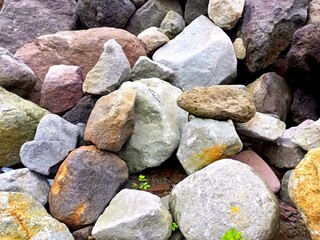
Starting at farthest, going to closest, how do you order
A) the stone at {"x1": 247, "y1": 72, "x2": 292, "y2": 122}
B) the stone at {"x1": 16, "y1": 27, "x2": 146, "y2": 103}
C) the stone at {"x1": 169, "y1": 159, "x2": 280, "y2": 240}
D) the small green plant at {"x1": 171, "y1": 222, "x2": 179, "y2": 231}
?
the stone at {"x1": 247, "y1": 72, "x2": 292, "y2": 122} → the stone at {"x1": 16, "y1": 27, "x2": 146, "y2": 103} → the small green plant at {"x1": 171, "y1": 222, "x2": 179, "y2": 231} → the stone at {"x1": 169, "y1": 159, "x2": 280, "y2": 240}

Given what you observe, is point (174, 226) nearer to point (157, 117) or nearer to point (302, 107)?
point (157, 117)

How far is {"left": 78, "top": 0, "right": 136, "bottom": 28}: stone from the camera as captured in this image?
3.39m

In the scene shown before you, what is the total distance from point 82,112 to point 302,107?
1762 mm

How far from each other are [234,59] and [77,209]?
5.38ft

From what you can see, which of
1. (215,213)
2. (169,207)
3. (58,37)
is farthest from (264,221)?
(58,37)

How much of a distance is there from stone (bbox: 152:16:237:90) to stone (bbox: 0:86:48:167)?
1.02m

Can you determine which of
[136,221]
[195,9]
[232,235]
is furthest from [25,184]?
[195,9]

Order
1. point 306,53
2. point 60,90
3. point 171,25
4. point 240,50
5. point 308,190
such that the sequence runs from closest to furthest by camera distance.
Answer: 1. point 308,190
2. point 60,90
3. point 306,53
4. point 240,50
5. point 171,25

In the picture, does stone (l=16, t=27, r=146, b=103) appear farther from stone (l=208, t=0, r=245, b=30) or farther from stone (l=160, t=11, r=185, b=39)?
stone (l=208, t=0, r=245, b=30)

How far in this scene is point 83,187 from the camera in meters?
2.13

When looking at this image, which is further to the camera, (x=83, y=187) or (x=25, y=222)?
(x=83, y=187)

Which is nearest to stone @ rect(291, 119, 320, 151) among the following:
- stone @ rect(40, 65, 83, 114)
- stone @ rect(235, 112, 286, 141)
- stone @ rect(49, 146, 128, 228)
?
stone @ rect(235, 112, 286, 141)

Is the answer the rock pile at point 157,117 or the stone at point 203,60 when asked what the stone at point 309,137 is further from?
the stone at point 203,60

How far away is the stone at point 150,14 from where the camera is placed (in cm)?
354
